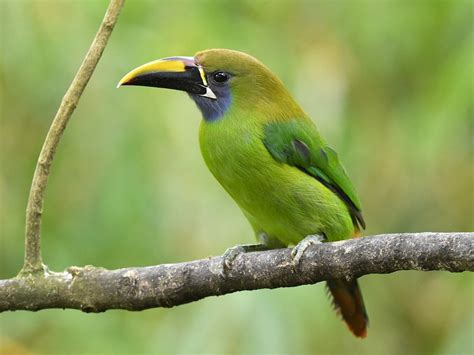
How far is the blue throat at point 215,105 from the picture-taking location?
11.0ft

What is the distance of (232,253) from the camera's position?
10.2 ft

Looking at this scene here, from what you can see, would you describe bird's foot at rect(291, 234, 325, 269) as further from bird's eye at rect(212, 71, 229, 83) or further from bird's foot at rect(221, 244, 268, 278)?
bird's eye at rect(212, 71, 229, 83)

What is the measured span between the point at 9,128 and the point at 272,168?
1.77 metres

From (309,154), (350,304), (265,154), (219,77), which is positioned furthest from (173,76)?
(350,304)

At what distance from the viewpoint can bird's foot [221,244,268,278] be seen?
2906 millimetres

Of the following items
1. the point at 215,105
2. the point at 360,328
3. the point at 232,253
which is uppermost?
the point at 215,105

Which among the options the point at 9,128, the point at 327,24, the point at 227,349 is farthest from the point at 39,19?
the point at 227,349

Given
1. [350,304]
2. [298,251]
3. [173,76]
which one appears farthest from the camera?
[350,304]

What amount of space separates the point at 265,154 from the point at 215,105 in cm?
28

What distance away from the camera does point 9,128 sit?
453cm

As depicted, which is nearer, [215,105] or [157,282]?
[157,282]

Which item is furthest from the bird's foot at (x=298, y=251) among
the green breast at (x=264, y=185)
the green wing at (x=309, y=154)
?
the green wing at (x=309, y=154)

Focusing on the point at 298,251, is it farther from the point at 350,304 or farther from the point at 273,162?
the point at 350,304

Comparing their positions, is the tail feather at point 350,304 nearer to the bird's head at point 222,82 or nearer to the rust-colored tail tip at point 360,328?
the rust-colored tail tip at point 360,328
